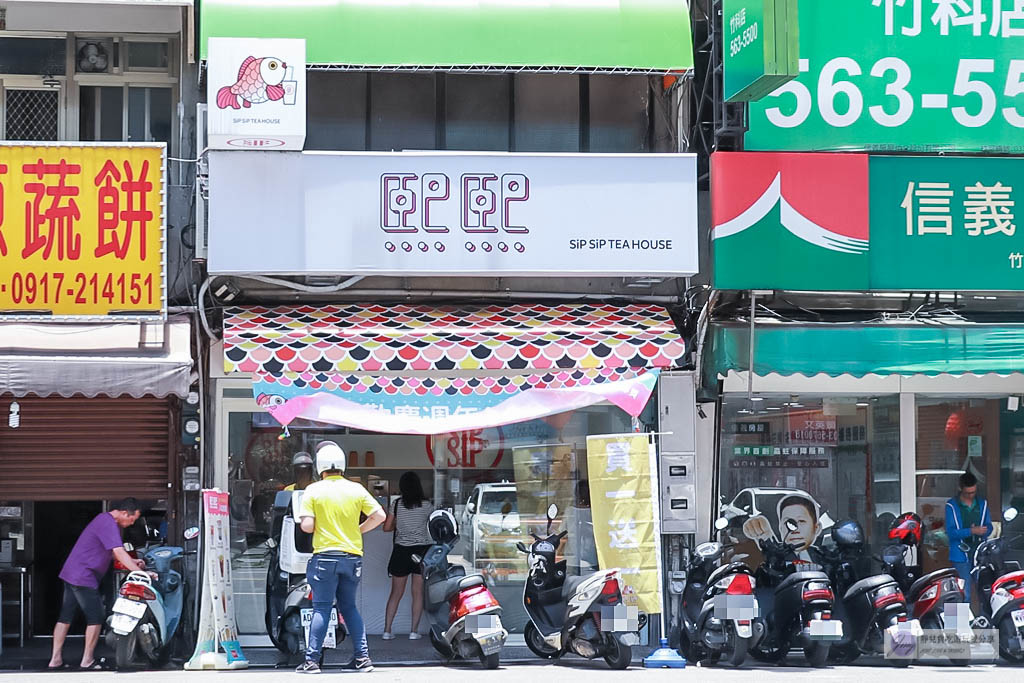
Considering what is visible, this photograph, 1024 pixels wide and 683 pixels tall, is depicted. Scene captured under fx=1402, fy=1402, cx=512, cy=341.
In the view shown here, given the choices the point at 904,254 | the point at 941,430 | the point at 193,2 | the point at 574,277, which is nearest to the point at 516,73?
the point at 574,277

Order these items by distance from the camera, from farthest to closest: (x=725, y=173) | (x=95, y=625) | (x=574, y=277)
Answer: (x=574, y=277)
(x=725, y=173)
(x=95, y=625)

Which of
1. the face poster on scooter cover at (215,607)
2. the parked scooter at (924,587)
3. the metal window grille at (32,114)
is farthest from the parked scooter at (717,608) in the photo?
the metal window grille at (32,114)

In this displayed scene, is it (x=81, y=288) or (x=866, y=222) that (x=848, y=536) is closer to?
(x=866, y=222)

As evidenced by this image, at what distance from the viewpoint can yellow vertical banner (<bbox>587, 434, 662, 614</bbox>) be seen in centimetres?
1217

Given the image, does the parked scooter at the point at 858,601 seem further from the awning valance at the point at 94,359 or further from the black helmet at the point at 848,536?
the awning valance at the point at 94,359

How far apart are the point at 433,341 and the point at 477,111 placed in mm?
2798

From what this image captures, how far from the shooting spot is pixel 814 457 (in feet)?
49.0

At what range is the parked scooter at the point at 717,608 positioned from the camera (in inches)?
480

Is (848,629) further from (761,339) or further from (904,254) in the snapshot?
(904,254)

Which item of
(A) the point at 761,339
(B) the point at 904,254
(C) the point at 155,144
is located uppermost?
(C) the point at 155,144

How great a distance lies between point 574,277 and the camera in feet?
47.5

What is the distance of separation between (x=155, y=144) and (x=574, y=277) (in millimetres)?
4371

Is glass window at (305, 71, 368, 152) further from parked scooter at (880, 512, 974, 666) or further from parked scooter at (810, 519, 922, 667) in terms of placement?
parked scooter at (880, 512, 974, 666)

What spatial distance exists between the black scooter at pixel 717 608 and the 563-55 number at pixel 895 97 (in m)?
4.47
